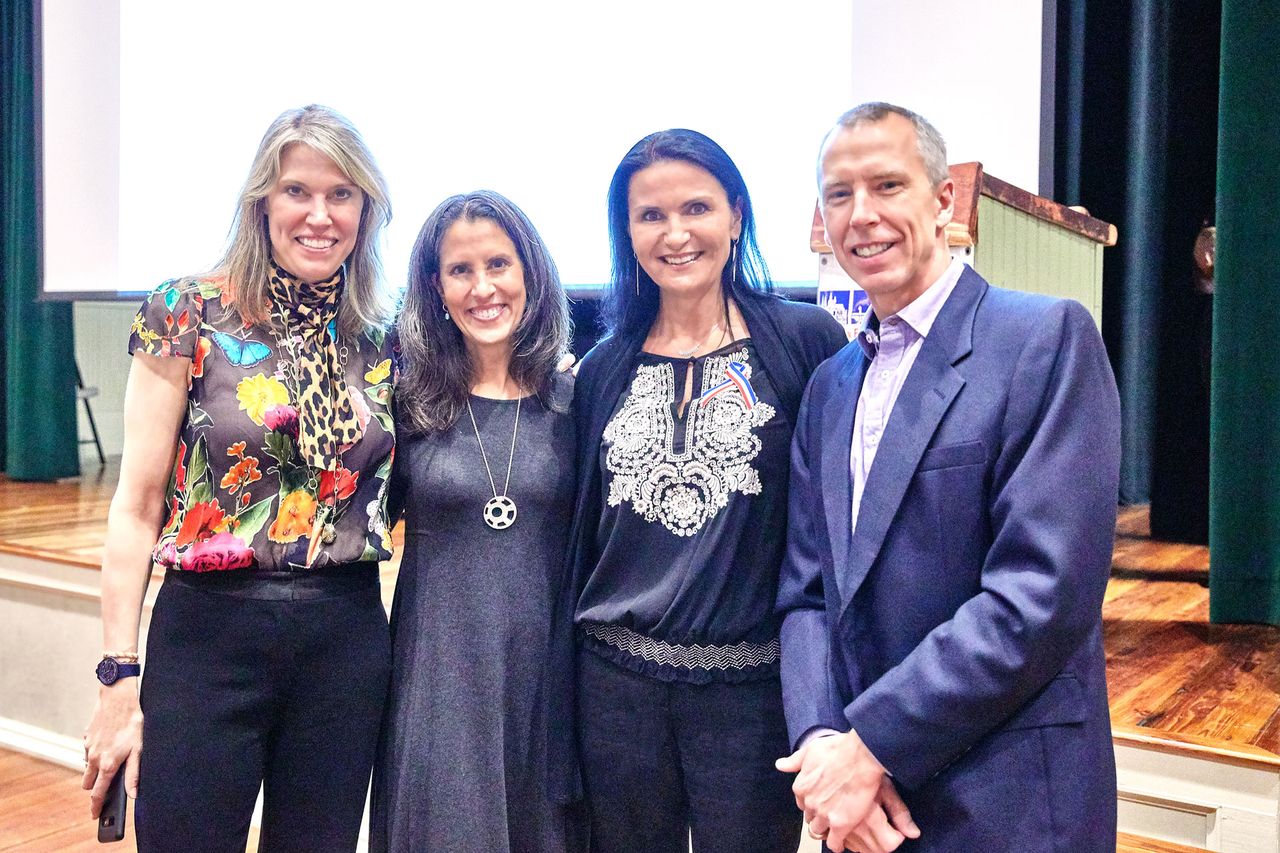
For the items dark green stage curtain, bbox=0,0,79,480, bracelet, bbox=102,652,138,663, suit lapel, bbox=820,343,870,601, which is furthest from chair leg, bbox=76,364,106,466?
suit lapel, bbox=820,343,870,601

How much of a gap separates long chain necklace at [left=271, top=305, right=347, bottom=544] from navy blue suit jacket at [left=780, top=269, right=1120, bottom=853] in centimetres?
76

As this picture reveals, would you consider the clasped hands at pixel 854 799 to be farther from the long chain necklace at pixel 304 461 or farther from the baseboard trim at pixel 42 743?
the baseboard trim at pixel 42 743

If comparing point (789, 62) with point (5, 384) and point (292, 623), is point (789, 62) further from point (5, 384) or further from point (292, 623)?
point (5, 384)

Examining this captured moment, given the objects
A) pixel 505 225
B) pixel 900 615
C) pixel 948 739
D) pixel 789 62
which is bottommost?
pixel 948 739

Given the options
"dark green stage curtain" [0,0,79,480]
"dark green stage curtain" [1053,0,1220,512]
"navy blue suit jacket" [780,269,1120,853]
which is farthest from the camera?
"dark green stage curtain" [0,0,79,480]

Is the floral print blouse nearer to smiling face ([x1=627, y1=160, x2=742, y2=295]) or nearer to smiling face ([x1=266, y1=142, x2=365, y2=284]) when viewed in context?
smiling face ([x1=266, y1=142, x2=365, y2=284])

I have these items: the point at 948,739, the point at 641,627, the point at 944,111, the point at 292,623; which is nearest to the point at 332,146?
the point at 292,623

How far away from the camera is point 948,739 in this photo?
105 centimetres

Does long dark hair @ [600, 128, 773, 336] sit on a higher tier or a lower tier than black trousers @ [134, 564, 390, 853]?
higher

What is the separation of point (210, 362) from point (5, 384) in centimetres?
610

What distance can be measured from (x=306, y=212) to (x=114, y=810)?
0.90 metres

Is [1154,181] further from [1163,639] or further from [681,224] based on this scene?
[681,224]

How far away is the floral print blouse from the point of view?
146 centimetres

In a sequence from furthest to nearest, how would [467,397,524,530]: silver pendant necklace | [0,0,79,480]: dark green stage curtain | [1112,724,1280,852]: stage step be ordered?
[0,0,79,480]: dark green stage curtain < [1112,724,1280,852]: stage step < [467,397,524,530]: silver pendant necklace
